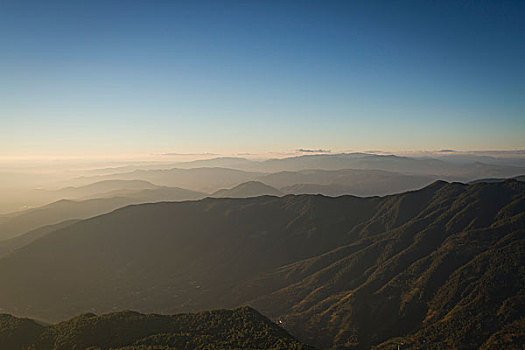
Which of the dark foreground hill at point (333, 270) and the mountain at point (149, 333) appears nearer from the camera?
the mountain at point (149, 333)

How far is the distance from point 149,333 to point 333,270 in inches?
3549

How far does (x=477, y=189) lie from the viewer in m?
158

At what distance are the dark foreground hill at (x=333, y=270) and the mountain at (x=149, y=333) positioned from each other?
3964 cm

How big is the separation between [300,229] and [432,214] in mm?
70235

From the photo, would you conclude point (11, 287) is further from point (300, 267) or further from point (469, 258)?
point (469, 258)

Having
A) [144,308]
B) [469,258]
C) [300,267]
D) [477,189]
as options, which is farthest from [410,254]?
[144,308]

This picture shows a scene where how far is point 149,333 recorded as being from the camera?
69.8m

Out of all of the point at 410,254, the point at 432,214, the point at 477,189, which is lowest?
the point at 410,254

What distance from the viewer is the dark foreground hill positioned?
9925 cm

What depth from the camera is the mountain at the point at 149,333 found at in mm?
64062

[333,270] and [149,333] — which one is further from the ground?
[149,333]

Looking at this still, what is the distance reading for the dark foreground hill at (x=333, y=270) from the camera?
99.2 metres

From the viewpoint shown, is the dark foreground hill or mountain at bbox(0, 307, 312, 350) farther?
the dark foreground hill

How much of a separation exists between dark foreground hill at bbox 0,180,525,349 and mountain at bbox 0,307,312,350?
39641mm
